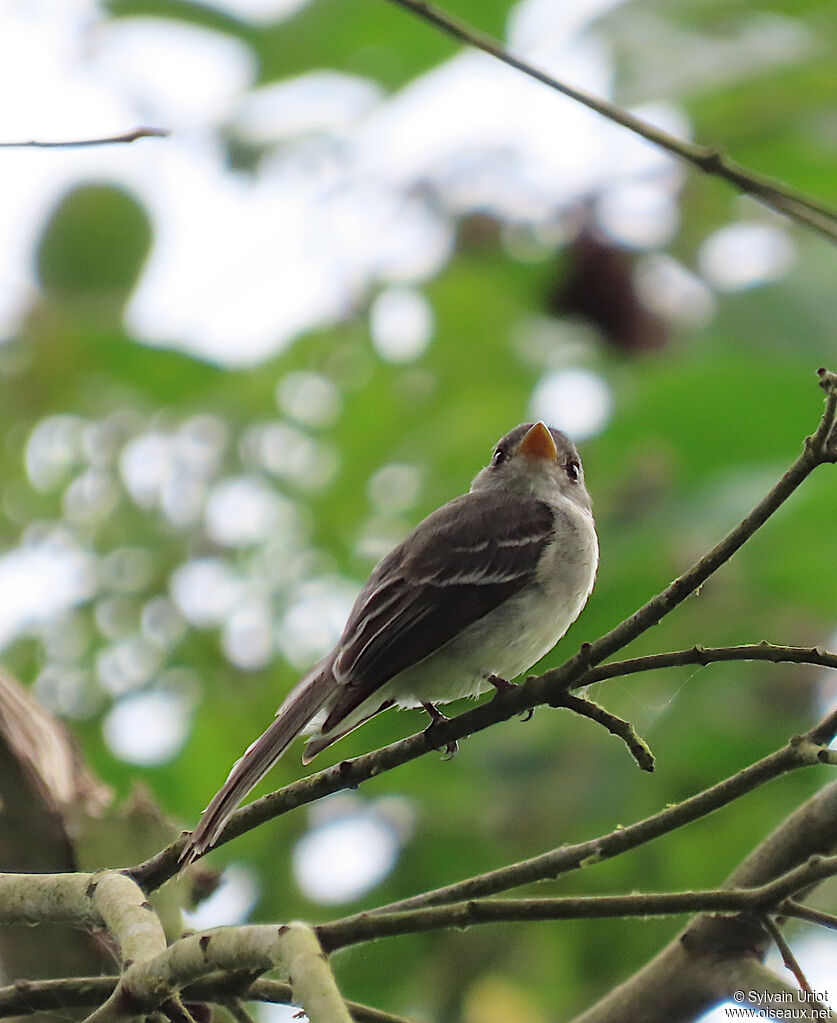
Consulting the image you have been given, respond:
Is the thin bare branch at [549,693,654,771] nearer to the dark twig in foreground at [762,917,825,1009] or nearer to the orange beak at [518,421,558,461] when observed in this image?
the dark twig in foreground at [762,917,825,1009]

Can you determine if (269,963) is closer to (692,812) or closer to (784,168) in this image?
(692,812)

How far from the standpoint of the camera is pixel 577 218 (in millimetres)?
5555

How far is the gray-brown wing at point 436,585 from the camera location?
3.11 meters

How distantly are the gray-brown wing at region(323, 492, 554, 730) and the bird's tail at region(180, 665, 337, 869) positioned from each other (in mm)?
58

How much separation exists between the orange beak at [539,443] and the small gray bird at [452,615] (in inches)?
9.7

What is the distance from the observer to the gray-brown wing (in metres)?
3.11

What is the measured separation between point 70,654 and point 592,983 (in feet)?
7.00

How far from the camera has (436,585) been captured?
133 inches

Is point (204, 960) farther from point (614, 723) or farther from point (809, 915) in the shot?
point (809, 915)

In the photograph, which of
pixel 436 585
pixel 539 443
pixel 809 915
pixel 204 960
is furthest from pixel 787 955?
pixel 539 443

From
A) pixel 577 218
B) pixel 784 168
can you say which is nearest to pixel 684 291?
pixel 577 218

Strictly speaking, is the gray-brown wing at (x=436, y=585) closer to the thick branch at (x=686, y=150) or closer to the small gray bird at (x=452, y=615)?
the small gray bird at (x=452, y=615)

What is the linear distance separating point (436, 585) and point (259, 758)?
2.64ft

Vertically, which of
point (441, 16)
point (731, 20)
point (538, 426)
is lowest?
point (538, 426)
